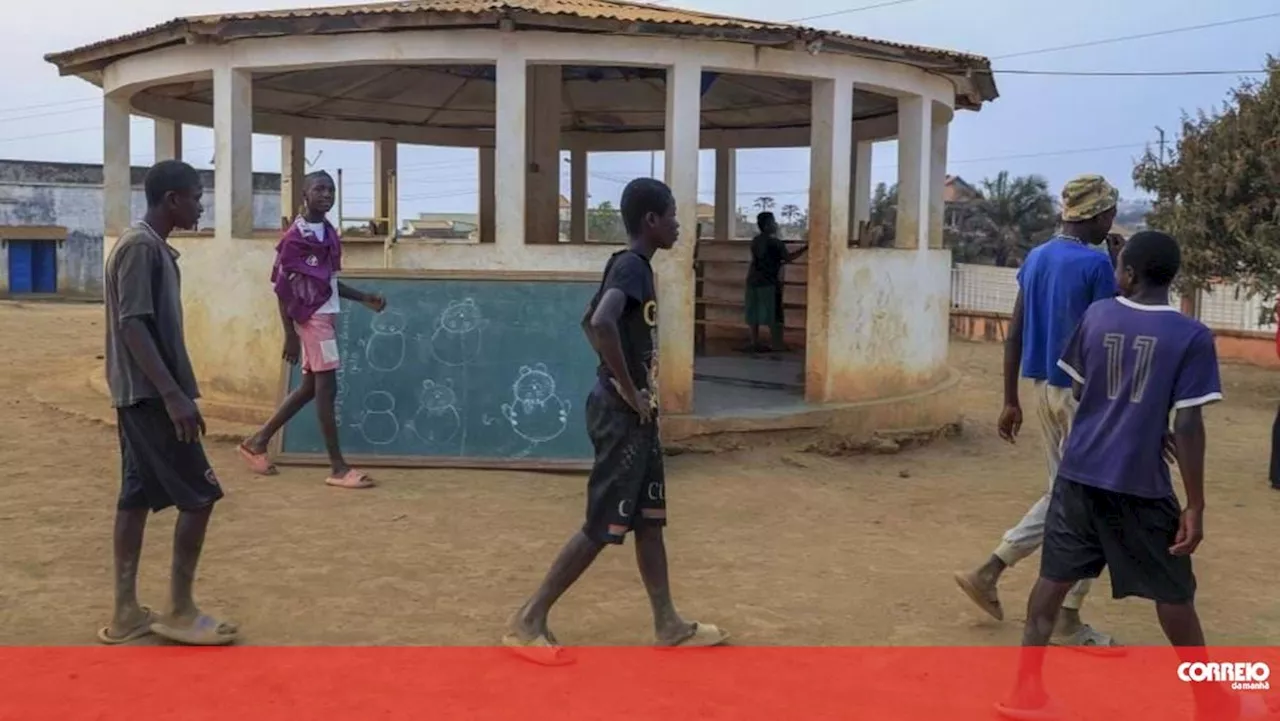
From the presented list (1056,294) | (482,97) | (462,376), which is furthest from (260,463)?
(482,97)

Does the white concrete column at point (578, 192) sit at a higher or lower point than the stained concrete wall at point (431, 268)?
higher

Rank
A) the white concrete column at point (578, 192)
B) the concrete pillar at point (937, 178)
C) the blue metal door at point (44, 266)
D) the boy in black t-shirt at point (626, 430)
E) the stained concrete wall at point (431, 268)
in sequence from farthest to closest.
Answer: the blue metal door at point (44, 266), the white concrete column at point (578, 192), the concrete pillar at point (937, 178), the stained concrete wall at point (431, 268), the boy in black t-shirt at point (626, 430)

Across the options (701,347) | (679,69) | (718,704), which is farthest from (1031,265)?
(701,347)

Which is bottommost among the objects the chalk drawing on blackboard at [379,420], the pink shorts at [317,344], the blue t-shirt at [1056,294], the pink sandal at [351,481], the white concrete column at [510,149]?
the pink sandal at [351,481]

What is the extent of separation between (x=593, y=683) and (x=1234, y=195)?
13.9 meters

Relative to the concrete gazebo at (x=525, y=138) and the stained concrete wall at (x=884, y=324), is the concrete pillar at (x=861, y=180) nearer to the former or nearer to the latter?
the concrete gazebo at (x=525, y=138)

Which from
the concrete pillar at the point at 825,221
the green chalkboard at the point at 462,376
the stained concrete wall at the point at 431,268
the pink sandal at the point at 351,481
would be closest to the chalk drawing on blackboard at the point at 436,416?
the green chalkboard at the point at 462,376

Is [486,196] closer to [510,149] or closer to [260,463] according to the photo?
[510,149]

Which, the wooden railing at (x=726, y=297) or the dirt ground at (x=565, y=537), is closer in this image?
the dirt ground at (x=565, y=537)

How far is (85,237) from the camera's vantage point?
123 feet

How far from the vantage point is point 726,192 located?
15.9 m

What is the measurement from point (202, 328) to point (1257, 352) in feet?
56.2

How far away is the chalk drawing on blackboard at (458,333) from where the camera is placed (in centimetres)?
773

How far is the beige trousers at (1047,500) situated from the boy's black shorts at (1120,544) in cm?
76
